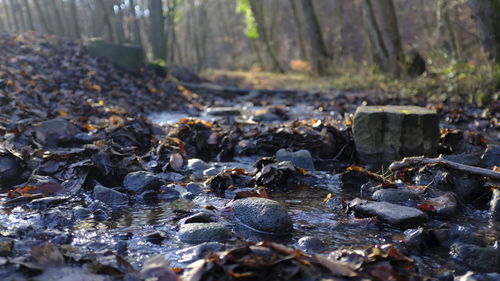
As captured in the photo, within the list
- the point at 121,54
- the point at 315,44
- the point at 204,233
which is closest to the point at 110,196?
the point at 204,233

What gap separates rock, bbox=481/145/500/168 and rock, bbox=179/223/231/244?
11.9 feet

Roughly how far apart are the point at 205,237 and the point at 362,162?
3.30m

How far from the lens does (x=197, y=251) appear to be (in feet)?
9.67

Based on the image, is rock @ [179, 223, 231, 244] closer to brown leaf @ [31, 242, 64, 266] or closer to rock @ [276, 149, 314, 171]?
brown leaf @ [31, 242, 64, 266]

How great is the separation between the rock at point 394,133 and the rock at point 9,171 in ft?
12.7

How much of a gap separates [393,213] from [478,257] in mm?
752

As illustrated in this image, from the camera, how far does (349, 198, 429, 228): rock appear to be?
139 inches

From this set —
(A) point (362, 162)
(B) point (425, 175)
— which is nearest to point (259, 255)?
(B) point (425, 175)

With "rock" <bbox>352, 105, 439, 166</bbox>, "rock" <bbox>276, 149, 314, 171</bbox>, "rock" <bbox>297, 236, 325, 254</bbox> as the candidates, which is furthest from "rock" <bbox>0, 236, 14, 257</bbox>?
"rock" <bbox>352, 105, 439, 166</bbox>

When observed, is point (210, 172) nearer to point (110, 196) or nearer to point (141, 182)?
point (141, 182)

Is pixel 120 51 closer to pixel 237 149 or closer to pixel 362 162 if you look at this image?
pixel 237 149

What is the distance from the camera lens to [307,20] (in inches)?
738

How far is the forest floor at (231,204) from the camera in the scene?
8.77 feet

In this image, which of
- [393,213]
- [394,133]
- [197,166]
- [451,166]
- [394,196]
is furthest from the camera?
[394,133]
